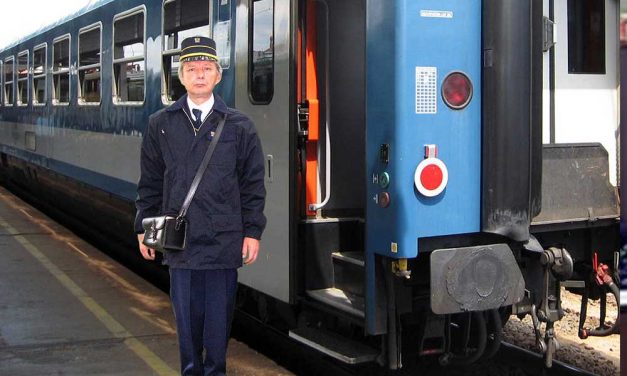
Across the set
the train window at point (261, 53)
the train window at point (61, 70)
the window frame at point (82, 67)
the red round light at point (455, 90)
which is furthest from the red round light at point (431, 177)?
the train window at point (61, 70)

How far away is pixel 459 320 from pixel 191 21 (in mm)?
3246

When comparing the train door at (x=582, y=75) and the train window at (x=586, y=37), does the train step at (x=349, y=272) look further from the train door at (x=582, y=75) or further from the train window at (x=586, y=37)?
Result: the train window at (x=586, y=37)

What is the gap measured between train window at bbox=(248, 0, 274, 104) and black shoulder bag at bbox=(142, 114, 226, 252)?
1.50 metres

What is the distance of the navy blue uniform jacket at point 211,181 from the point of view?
3.71 meters

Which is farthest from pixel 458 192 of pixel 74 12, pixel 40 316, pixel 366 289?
pixel 74 12

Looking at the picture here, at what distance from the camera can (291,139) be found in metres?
4.85

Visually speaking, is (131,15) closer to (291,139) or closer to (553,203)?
(291,139)

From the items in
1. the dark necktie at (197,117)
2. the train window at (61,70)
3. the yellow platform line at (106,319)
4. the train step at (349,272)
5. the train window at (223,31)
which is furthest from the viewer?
the train window at (61,70)

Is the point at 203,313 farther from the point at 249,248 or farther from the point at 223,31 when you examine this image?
the point at 223,31

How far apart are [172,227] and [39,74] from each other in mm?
10198

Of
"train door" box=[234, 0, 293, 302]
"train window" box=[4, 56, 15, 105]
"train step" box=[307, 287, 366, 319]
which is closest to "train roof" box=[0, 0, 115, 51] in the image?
"train window" box=[4, 56, 15, 105]

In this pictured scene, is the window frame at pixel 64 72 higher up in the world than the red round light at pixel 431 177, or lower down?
higher up

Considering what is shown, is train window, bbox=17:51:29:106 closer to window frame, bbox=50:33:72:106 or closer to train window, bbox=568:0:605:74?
window frame, bbox=50:33:72:106

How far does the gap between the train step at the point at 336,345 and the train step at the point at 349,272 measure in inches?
11.4
